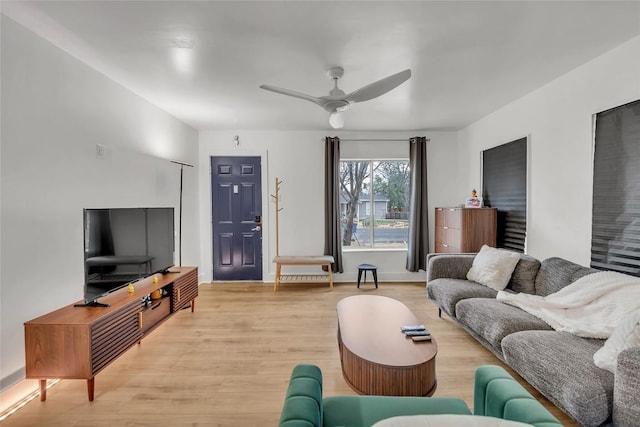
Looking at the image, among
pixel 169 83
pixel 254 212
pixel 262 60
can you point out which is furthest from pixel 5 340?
pixel 254 212

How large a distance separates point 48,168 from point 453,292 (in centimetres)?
361

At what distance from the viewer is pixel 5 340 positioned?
203 centimetres

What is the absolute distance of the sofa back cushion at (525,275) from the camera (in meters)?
2.96

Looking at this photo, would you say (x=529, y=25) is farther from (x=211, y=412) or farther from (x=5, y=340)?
(x=5, y=340)

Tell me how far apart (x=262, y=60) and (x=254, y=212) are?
2927 mm

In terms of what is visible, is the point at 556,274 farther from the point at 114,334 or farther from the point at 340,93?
the point at 114,334

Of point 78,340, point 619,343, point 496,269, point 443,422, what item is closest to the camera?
point 443,422

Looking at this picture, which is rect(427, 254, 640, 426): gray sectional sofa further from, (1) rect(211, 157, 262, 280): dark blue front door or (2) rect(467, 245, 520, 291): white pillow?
(1) rect(211, 157, 262, 280): dark blue front door

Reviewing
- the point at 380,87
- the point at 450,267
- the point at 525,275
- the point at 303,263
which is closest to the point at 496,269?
the point at 525,275

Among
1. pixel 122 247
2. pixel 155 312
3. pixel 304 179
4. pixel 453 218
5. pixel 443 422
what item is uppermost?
pixel 304 179

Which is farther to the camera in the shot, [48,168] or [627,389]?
[48,168]

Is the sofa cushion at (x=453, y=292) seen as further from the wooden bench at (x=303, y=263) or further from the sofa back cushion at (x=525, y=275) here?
the wooden bench at (x=303, y=263)

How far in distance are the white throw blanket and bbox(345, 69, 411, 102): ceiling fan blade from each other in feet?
6.68

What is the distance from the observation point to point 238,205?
5180 millimetres
